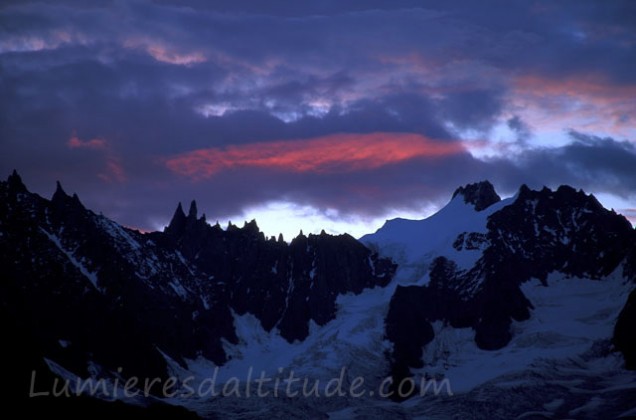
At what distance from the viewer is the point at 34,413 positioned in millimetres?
152375

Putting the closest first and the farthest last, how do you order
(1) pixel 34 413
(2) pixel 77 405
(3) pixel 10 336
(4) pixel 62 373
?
1. (1) pixel 34 413
2. (2) pixel 77 405
3. (3) pixel 10 336
4. (4) pixel 62 373

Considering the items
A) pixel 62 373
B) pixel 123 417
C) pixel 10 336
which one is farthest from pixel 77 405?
pixel 62 373

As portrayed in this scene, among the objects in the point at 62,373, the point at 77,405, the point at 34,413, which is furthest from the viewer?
the point at 62,373

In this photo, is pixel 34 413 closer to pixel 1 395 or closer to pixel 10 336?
pixel 1 395

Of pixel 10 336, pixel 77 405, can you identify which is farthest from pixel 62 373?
pixel 77 405

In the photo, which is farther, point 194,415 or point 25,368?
point 194,415

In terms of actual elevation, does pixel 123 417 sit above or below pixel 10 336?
below

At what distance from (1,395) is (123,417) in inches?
967

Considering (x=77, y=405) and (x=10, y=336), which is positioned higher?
(x=10, y=336)

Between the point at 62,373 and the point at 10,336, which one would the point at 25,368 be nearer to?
the point at 10,336

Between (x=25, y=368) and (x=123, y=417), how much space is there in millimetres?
19404

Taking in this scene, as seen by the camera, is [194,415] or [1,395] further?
[194,415]

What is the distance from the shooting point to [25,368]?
169 m

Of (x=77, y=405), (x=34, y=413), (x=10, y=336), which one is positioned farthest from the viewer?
(x=10, y=336)
